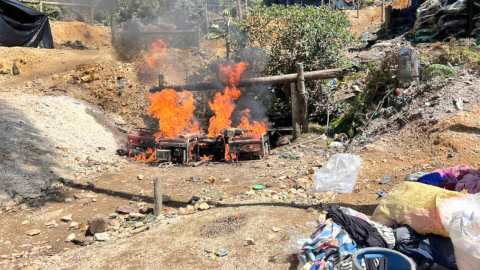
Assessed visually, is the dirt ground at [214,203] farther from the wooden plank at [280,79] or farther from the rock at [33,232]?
the wooden plank at [280,79]

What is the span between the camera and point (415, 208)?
12.5 ft

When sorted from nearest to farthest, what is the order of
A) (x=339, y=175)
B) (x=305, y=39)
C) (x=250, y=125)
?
(x=339, y=175)
(x=250, y=125)
(x=305, y=39)

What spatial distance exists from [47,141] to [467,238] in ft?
31.8

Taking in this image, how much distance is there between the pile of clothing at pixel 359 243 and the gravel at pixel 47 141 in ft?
20.4

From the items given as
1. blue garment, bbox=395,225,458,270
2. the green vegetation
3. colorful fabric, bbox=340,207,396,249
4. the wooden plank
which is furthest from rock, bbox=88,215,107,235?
the green vegetation

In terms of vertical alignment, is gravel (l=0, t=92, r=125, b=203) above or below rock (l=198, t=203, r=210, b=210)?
above

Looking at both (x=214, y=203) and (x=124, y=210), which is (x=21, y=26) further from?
(x=214, y=203)

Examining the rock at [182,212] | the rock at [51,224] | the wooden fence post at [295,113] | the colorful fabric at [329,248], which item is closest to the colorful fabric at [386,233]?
the colorful fabric at [329,248]

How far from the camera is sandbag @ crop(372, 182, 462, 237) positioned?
3.65 metres

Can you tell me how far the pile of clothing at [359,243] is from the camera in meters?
3.54

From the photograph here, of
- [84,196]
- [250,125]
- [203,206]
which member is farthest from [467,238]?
[250,125]

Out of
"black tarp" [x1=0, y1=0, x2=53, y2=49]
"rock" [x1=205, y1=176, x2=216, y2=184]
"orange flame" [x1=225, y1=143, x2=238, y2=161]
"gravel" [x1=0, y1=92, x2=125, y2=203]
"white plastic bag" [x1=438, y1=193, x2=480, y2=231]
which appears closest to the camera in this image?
"white plastic bag" [x1=438, y1=193, x2=480, y2=231]

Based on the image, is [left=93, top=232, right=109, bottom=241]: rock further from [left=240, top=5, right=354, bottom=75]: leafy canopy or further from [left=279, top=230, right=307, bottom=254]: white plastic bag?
[left=240, top=5, right=354, bottom=75]: leafy canopy

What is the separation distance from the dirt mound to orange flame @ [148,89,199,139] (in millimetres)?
13251
